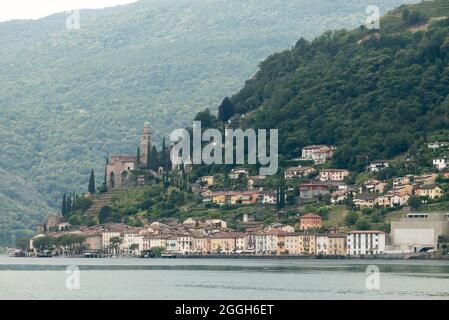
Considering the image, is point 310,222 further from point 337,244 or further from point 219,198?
point 219,198

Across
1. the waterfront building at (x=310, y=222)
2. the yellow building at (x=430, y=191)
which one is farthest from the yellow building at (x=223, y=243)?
the yellow building at (x=430, y=191)

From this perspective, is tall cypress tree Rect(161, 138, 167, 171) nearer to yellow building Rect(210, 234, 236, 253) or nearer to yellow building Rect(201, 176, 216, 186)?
yellow building Rect(201, 176, 216, 186)

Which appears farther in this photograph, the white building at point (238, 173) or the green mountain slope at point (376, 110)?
the white building at point (238, 173)

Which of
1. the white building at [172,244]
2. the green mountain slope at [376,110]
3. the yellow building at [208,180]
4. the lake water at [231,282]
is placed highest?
the green mountain slope at [376,110]

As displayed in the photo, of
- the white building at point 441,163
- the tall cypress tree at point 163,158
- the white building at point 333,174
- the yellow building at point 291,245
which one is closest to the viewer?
the yellow building at point 291,245

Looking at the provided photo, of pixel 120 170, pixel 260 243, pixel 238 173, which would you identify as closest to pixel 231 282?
pixel 260 243

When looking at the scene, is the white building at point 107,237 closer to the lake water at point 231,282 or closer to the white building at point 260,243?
the white building at point 260,243
